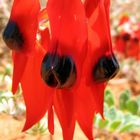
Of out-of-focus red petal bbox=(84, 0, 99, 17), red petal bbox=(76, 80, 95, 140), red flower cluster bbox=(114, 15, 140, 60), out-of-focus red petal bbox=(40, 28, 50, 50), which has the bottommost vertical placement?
red flower cluster bbox=(114, 15, 140, 60)

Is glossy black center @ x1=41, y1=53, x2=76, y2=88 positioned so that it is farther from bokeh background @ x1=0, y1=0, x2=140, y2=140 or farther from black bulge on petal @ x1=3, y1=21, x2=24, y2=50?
bokeh background @ x1=0, y1=0, x2=140, y2=140

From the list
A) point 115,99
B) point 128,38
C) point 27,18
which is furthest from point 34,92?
point 128,38

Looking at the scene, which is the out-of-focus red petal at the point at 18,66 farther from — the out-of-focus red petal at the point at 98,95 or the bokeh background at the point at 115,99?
the bokeh background at the point at 115,99

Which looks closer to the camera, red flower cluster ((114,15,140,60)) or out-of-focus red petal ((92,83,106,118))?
out-of-focus red petal ((92,83,106,118))

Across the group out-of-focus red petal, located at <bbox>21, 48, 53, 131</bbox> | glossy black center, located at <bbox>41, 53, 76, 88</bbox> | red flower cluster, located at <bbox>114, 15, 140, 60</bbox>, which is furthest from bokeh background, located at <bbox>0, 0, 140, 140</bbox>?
glossy black center, located at <bbox>41, 53, 76, 88</bbox>

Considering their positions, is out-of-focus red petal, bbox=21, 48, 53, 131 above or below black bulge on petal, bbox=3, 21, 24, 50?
below

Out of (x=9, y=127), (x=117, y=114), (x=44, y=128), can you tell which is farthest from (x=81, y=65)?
(x=117, y=114)

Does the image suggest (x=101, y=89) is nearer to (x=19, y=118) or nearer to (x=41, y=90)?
(x=41, y=90)
